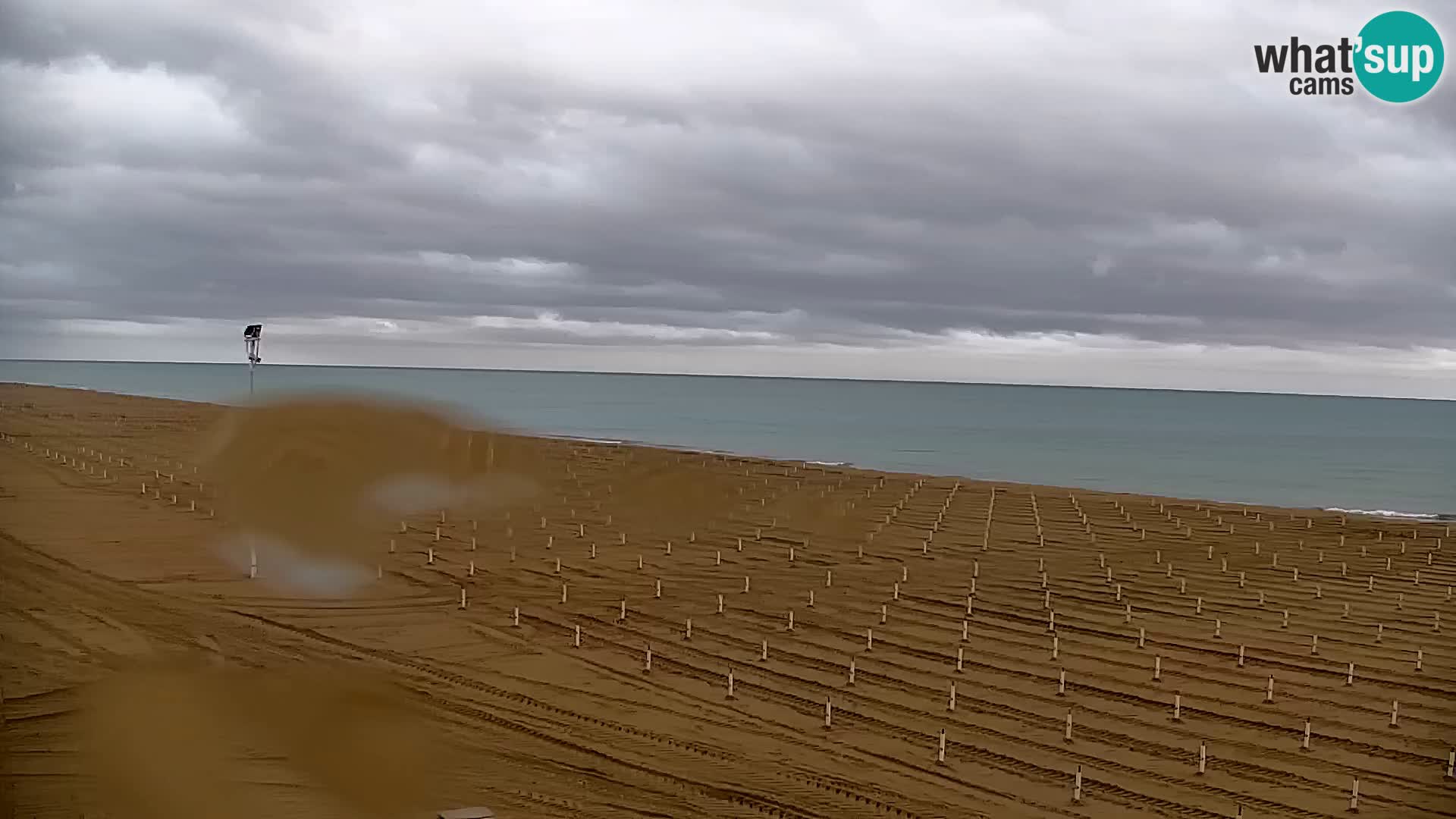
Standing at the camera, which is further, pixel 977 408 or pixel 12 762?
pixel 977 408

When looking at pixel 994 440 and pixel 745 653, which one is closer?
pixel 745 653

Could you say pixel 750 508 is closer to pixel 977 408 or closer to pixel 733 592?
pixel 733 592

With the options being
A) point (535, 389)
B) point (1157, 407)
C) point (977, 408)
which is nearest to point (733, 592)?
point (535, 389)

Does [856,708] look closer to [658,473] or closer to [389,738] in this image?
[389,738]

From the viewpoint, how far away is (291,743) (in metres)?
4.45

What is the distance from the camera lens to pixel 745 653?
7371 mm

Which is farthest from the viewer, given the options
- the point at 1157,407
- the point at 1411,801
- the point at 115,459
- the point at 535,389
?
the point at 1157,407

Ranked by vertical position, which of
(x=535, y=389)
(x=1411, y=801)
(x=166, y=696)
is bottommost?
(x=1411, y=801)

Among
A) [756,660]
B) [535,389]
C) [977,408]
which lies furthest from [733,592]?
[977,408]

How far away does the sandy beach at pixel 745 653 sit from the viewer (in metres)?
5.05

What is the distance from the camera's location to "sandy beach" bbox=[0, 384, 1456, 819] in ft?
16.6

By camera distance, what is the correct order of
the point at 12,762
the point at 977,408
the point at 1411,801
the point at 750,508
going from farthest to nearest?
the point at 977,408 → the point at 750,508 → the point at 1411,801 → the point at 12,762

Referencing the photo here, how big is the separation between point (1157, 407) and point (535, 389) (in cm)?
8722

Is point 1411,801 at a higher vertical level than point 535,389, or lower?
lower
